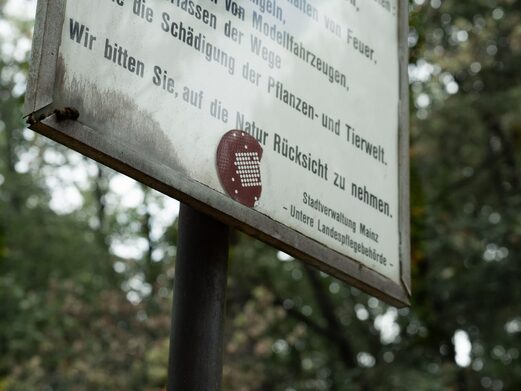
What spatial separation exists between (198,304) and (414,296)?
10.7 m

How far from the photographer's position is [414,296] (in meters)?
12.7

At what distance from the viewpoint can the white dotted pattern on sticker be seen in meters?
2.30

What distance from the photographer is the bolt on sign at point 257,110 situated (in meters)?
1.99

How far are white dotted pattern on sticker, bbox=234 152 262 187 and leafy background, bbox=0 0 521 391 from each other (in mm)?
8618

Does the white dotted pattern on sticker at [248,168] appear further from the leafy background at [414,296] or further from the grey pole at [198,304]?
the leafy background at [414,296]

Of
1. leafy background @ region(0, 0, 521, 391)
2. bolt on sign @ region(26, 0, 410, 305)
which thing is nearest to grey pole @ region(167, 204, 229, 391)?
bolt on sign @ region(26, 0, 410, 305)

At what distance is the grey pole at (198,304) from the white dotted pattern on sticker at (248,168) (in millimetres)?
156

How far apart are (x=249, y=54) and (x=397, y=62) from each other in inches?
33.0

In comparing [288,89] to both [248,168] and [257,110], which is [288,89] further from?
[248,168]

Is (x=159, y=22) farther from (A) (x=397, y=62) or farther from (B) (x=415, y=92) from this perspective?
(B) (x=415, y=92)

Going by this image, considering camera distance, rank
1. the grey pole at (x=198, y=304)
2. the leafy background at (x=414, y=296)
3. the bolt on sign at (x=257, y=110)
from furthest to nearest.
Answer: the leafy background at (x=414, y=296), the grey pole at (x=198, y=304), the bolt on sign at (x=257, y=110)

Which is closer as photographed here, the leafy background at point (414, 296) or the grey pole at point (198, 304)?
the grey pole at point (198, 304)

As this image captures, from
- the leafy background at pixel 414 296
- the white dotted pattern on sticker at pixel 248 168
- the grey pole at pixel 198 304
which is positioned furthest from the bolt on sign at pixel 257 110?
the leafy background at pixel 414 296

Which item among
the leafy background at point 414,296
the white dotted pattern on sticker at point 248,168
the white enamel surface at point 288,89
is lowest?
the white dotted pattern on sticker at point 248,168
